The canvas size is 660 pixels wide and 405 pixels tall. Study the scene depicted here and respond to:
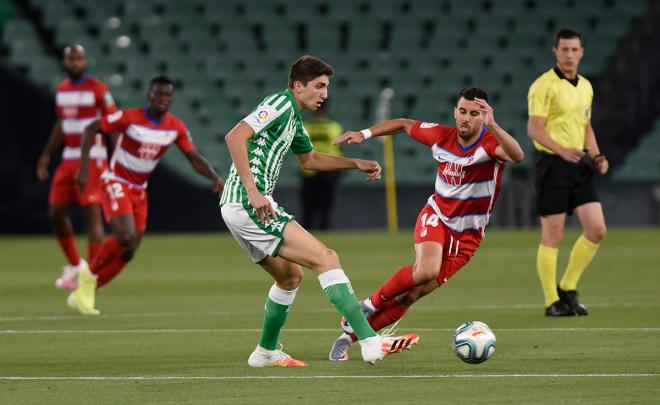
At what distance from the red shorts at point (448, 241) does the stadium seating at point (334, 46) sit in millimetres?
17634

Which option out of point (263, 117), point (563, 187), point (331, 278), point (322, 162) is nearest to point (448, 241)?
point (322, 162)

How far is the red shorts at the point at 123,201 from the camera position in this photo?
483 inches

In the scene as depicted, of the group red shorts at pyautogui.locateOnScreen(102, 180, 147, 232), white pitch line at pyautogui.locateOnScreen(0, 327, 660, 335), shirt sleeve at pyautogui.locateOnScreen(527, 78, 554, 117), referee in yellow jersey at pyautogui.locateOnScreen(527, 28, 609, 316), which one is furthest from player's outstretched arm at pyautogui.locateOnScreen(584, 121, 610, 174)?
red shorts at pyautogui.locateOnScreen(102, 180, 147, 232)

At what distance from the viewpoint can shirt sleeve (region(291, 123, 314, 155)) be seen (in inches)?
330

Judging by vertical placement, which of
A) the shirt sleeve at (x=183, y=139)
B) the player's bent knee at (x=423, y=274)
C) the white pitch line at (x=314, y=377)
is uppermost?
the shirt sleeve at (x=183, y=139)

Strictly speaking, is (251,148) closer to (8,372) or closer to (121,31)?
(8,372)

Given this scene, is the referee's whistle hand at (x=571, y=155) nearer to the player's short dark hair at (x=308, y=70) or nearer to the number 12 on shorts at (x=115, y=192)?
the player's short dark hair at (x=308, y=70)

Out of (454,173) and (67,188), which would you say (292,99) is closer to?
(454,173)

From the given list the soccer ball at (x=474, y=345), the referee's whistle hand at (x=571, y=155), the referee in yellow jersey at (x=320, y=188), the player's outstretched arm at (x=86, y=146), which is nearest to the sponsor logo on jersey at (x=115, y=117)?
the player's outstretched arm at (x=86, y=146)

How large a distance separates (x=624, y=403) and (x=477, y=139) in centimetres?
292

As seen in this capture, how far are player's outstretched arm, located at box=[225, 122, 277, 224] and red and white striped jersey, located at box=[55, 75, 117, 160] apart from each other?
274 inches

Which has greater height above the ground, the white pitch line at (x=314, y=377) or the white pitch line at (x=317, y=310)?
the white pitch line at (x=314, y=377)

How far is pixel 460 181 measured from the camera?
30.0ft

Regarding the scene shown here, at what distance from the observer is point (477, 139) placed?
9031mm
